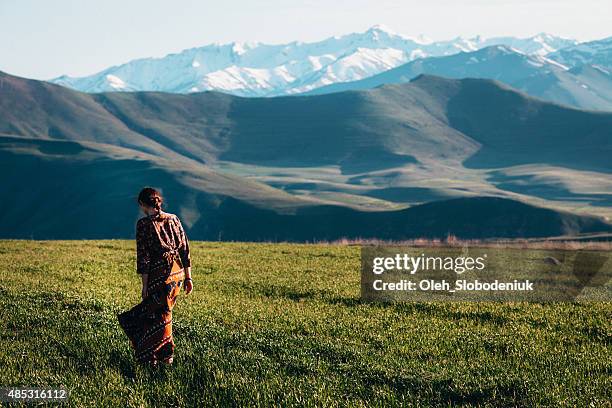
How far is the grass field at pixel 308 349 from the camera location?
38.0ft

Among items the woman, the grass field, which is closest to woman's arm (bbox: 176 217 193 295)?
the woman

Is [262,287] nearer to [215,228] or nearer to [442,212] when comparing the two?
[442,212]

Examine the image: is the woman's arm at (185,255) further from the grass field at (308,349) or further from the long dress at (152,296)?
the grass field at (308,349)

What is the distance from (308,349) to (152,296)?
317 cm

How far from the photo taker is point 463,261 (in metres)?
29.7

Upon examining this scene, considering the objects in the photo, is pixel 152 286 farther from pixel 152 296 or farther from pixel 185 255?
pixel 185 255

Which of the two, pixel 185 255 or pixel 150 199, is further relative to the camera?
pixel 185 255

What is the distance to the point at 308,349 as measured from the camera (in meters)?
14.2

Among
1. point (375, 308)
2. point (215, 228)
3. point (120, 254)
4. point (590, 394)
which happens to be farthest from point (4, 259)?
point (215, 228)

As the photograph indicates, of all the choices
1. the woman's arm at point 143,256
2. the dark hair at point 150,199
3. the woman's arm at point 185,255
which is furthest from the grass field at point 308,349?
the dark hair at point 150,199

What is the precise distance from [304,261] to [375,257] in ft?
10.3

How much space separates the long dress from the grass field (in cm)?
50

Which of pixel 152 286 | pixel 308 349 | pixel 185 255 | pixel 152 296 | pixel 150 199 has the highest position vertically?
pixel 150 199

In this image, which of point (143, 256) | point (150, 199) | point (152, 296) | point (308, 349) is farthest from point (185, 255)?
point (308, 349)
